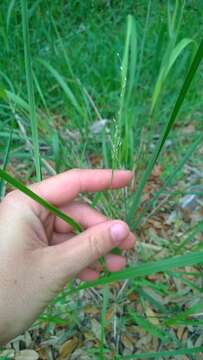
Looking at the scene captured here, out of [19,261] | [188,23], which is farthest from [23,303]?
[188,23]

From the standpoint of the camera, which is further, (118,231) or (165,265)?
(118,231)

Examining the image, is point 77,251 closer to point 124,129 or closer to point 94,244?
point 94,244

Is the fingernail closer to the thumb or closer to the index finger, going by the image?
the thumb

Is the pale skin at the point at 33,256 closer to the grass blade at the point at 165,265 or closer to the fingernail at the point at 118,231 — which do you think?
the fingernail at the point at 118,231

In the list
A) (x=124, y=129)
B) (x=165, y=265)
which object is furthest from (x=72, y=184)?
(x=124, y=129)

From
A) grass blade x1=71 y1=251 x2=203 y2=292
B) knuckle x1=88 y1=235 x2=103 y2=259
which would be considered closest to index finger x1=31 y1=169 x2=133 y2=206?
knuckle x1=88 y1=235 x2=103 y2=259

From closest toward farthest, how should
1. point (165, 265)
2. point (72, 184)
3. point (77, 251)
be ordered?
point (165, 265), point (77, 251), point (72, 184)

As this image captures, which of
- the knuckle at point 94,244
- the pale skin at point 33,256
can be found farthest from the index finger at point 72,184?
the knuckle at point 94,244


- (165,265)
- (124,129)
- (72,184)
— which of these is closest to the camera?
(165,265)
